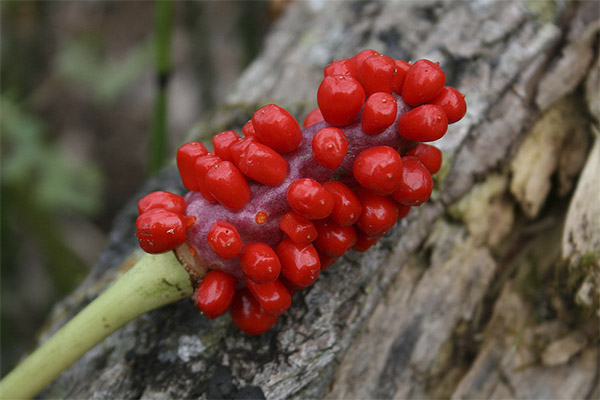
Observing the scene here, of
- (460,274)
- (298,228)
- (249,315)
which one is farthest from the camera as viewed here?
(460,274)

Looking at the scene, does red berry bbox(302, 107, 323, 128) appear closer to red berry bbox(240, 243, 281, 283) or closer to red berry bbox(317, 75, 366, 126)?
red berry bbox(317, 75, 366, 126)

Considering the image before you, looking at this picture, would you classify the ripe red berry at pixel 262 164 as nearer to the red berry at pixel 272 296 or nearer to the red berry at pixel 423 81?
the red berry at pixel 272 296

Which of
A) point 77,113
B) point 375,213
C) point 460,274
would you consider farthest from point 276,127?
point 77,113

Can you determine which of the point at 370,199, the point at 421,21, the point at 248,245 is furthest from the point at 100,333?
the point at 421,21

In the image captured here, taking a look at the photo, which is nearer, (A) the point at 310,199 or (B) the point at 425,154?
(A) the point at 310,199

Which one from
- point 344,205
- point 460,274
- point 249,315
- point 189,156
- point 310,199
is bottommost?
point 460,274

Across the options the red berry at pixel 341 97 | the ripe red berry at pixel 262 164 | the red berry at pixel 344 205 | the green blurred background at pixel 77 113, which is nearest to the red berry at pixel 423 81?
the red berry at pixel 341 97

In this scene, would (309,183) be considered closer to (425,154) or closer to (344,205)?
(344,205)

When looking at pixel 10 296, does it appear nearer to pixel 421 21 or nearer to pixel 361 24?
pixel 361 24
